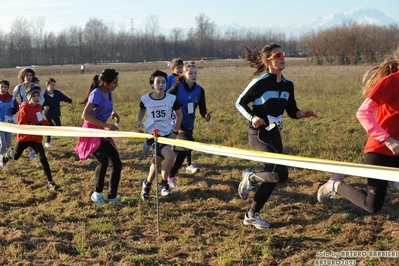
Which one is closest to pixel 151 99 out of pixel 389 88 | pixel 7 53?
pixel 389 88

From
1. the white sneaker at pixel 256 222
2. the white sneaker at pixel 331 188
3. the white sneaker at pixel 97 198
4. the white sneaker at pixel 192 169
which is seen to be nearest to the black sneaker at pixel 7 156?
the white sneaker at pixel 97 198

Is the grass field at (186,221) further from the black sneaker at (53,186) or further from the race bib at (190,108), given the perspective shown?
the race bib at (190,108)

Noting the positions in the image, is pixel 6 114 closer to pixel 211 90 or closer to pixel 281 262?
pixel 281 262

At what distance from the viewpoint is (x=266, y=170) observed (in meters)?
5.30

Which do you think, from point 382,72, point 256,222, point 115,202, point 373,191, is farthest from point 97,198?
point 382,72

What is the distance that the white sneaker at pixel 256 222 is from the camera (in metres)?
5.47

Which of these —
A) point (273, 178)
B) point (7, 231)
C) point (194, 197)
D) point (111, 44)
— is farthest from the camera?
point (111, 44)

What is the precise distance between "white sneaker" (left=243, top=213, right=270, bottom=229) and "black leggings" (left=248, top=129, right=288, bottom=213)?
0.30 ft

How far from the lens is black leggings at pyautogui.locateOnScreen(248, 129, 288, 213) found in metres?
5.21

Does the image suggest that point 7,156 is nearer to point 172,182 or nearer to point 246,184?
point 172,182

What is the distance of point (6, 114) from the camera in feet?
30.2

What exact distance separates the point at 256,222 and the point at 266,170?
27.7 inches

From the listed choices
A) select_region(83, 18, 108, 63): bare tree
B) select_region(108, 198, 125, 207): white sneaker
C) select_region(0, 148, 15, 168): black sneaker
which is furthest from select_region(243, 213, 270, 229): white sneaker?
select_region(83, 18, 108, 63): bare tree

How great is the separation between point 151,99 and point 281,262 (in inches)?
127
